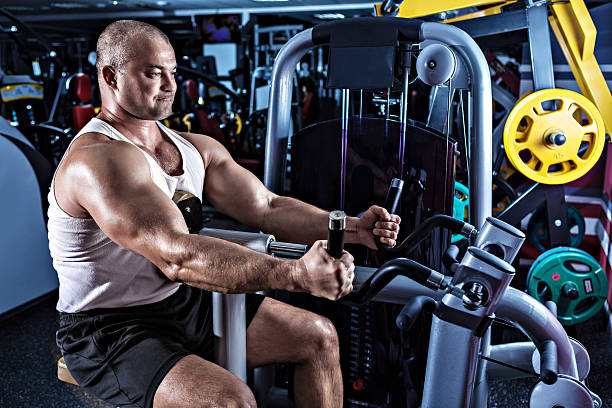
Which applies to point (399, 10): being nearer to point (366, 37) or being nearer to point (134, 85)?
point (366, 37)

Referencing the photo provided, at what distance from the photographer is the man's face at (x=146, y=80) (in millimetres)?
1350

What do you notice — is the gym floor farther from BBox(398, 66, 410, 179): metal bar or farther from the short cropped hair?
the short cropped hair

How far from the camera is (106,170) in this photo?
1.15 meters

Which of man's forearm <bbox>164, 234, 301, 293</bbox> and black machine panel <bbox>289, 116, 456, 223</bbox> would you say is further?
black machine panel <bbox>289, 116, 456, 223</bbox>

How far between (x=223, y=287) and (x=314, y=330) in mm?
462

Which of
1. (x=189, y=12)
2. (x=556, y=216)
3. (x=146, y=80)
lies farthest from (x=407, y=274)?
(x=189, y=12)

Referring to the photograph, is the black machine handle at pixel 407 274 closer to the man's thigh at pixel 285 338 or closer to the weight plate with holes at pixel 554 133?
the man's thigh at pixel 285 338

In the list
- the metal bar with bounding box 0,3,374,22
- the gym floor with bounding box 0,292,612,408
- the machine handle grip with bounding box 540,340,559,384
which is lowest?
the gym floor with bounding box 0,292,612,408

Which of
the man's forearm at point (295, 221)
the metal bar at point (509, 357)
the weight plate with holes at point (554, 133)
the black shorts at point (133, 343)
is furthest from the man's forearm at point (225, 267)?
the weight plate with holes at point (554, 133)

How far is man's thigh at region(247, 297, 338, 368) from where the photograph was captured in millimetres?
1396

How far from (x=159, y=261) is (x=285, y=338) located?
0.48 m

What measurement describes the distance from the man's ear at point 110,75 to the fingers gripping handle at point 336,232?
32.7 inches

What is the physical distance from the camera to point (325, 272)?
908mm

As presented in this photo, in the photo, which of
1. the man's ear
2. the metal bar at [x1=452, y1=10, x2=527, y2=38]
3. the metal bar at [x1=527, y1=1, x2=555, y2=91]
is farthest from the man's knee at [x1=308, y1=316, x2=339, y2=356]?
the metal bar at [x1=452, y1=10, x2=527, y2=38]
